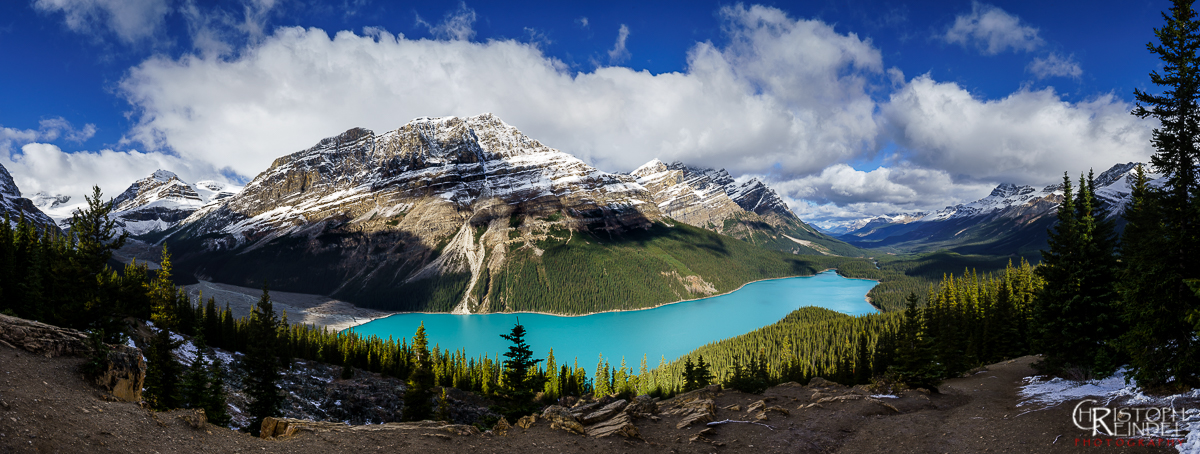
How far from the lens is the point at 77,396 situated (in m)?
11.2

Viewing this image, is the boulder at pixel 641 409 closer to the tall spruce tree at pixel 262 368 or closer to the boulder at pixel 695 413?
the boulder at pixel 695 413

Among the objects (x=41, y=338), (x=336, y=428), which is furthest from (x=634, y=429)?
(x=41, y=338)

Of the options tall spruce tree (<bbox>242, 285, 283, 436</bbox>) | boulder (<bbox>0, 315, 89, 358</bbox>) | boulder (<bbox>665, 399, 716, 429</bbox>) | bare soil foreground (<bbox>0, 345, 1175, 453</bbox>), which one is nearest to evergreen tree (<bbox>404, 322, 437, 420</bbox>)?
tall spruce tree (<bbox>242, 285, 283, 436</bbox>)

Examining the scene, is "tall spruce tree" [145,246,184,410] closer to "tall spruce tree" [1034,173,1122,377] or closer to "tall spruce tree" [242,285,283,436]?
"tall spruce tree" [242,285,283,436]

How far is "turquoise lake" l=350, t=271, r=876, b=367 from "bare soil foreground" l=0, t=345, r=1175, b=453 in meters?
79.5

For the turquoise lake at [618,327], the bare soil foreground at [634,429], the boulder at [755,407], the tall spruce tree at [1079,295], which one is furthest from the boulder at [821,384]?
the turquoise lake at [618,327]

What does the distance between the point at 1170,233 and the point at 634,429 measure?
20.1 metres

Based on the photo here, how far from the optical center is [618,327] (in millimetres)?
142750

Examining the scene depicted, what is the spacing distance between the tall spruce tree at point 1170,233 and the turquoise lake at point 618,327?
284 feet

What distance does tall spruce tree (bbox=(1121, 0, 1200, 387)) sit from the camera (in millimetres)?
13766

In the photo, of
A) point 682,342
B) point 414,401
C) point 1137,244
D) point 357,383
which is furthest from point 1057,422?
point 682,342

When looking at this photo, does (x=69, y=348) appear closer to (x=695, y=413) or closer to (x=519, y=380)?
(x=519, y=380)

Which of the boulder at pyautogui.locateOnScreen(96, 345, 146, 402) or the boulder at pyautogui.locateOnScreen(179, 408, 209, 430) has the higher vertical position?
the boulder at pyautogui.locateOnScreen(96, 345, 146, 402)

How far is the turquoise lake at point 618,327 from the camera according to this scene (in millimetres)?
Result: 113062
